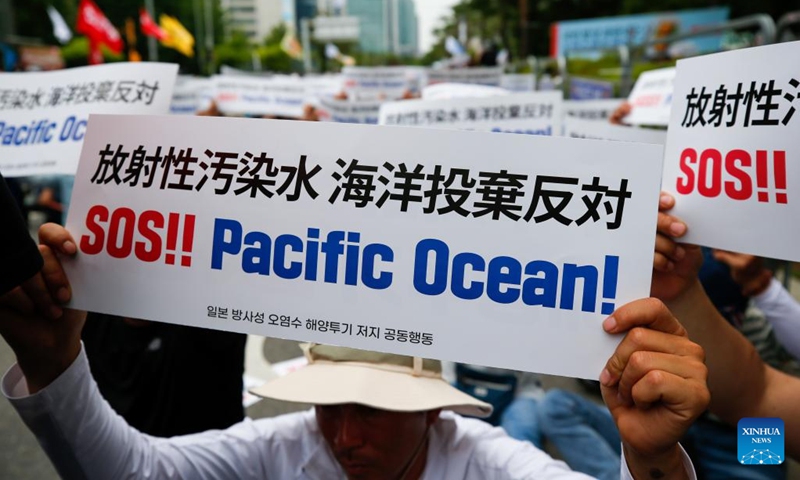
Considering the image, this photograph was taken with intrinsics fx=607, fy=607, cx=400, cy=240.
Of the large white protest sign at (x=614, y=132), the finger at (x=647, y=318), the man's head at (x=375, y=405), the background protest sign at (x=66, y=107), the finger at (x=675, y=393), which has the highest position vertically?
the background protest sign at (x=66, y=107)

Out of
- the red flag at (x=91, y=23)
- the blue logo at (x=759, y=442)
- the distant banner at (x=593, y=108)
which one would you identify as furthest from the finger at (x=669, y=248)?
the red flag at (x=91, y=23)

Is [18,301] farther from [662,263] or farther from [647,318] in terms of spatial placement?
[662,263]

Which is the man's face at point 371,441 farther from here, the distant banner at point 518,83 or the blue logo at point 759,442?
the distant banner at point 518,83

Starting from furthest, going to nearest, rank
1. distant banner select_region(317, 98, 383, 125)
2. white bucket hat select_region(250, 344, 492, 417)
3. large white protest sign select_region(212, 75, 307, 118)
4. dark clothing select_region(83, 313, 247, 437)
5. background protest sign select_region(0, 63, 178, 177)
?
large white protest sign select_region(212, 75, 307, 118) < distant banner select_region(317, 98, 383, 125) < dark clothing select_region(83, 313, 247, 437) < background protest sign select_region(0, 63, 178, 177) < white bucket hat select_region(250, 344, 492, 417)

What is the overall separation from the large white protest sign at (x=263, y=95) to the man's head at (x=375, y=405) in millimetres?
4725

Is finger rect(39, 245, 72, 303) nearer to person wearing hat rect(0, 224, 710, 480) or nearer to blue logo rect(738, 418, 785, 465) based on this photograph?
person wearing hat rect(0, 224, 710, 480)

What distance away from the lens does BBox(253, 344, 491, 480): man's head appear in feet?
4.72

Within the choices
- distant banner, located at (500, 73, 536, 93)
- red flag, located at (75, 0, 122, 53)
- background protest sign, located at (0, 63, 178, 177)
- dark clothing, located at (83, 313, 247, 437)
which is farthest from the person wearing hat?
red flag, located at (75, 0, 122, 53)

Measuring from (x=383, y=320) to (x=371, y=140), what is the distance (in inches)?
13.3

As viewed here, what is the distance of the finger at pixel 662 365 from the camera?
0.95 metres

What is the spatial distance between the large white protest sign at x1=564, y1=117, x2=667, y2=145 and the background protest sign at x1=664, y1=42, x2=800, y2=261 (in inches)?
20.1

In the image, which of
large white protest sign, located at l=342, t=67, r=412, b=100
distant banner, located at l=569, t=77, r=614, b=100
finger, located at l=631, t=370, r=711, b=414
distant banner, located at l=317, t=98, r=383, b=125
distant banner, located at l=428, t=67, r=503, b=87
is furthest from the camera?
distant banner, located at l=569, t=77, r=614, b=100

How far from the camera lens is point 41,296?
47.2 inches

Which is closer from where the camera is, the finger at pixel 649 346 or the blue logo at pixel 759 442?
the finger at pixel 649 346
